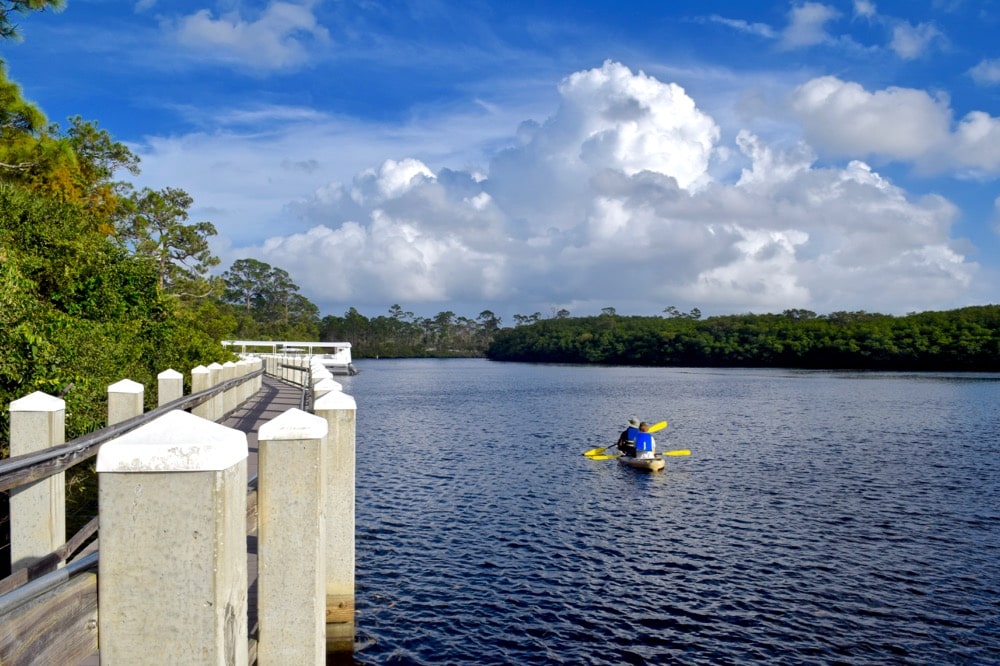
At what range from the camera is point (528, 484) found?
69.5 ft

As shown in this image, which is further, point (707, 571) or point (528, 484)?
point (528, 484)

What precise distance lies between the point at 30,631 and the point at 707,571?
41.2ft

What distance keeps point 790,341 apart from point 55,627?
5025 inches

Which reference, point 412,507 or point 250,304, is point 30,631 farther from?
point 250,304

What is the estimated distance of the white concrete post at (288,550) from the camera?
4539 mm

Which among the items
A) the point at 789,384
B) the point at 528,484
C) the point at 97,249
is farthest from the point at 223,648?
the point at 789,384

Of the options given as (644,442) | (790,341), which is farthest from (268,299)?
(644,442)

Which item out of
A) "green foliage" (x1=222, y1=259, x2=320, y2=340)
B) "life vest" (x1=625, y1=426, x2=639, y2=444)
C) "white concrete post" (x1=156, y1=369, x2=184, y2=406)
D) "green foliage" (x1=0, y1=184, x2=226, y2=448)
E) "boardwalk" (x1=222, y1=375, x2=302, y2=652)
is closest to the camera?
"boardwalk" (x1=222, y1=375, x2=302, y2=652)

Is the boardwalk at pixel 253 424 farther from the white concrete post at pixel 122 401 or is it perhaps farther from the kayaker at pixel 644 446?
the kayaker at pixel 644 446

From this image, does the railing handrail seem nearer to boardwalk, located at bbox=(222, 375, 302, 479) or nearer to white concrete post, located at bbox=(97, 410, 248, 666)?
Result: boardwalk, located at bbox=(222, 375, 302, 479)

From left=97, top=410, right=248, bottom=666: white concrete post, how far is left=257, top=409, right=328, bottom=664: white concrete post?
5.74 feet

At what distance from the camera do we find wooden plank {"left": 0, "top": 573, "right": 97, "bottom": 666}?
252 cm

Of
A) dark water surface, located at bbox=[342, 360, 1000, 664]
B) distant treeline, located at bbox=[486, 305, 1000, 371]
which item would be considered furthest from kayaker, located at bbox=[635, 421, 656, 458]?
distant treeline, located at bbox=[486, 305, 1000, 371]

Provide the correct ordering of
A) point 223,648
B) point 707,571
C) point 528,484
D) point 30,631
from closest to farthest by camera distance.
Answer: point 30,631, point 223,648, point 707,571, point 528,484
